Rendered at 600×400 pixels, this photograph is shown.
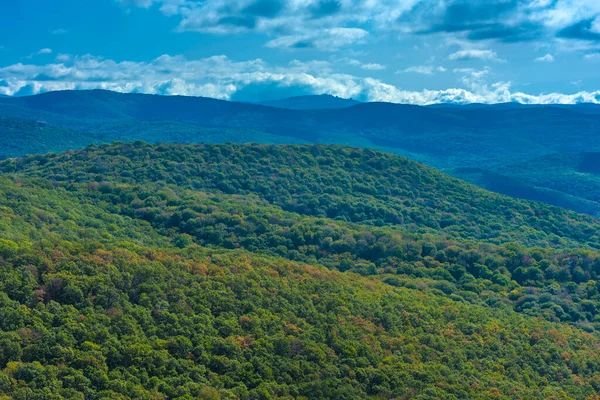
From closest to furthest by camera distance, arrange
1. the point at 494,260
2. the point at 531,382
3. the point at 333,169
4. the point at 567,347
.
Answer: the point at 531,382, the point at 567,347, the point at 494,260, the point at 333,169

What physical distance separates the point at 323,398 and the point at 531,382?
1862cm

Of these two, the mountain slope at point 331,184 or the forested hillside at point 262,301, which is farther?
the mountain slope at point 331,184

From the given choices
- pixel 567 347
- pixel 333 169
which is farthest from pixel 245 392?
pixel 333 169

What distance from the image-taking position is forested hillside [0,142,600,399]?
3822 cm

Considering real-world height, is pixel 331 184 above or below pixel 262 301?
above

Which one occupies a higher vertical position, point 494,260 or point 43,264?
point 43,264

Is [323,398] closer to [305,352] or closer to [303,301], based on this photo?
[305,352]

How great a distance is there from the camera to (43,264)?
144 feet

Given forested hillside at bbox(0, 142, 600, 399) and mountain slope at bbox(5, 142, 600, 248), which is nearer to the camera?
forested hillside at bbox(0, 142, 600, 399)

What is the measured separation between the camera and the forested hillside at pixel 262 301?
3822 centimetres

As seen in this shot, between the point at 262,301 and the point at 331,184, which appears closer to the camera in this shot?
the point at 262,301

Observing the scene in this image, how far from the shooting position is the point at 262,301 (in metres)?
50.0

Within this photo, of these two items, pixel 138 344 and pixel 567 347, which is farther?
pixel 567 347

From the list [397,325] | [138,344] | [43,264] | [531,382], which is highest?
[43,264]
